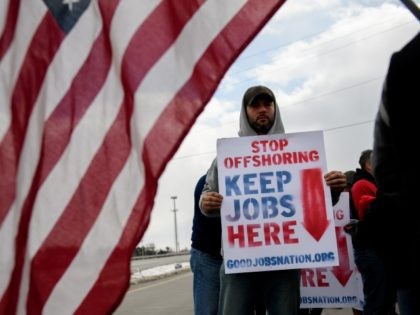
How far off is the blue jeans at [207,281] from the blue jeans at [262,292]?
2.86 feet

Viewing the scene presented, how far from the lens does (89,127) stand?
219 centimetres

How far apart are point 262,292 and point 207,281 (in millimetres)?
966

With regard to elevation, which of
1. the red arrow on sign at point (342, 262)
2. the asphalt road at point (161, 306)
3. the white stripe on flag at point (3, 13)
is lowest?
the asphalt road at point (161, 306)

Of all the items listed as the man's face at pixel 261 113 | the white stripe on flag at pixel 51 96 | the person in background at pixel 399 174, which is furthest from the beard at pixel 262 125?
the person in background at pixel 399 174

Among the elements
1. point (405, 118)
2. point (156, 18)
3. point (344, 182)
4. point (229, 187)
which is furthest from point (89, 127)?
point (344, 182)

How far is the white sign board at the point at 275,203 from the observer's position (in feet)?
11.6

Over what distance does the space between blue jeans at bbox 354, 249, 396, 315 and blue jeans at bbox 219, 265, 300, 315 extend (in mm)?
2603

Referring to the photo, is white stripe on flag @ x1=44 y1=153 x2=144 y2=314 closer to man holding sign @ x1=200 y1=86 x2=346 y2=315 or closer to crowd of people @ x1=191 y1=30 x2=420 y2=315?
crowd of people @ x1=191 y1=30 x2=420 y2=315

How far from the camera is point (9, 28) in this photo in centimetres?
221

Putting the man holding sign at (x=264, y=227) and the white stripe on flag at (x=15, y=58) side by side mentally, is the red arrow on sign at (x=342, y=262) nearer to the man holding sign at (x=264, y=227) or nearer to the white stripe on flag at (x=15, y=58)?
the man holding sign at (x=264, y=227)

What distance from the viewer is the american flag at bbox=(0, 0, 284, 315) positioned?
207 cm

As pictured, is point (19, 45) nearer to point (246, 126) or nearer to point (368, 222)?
point (368, 222)

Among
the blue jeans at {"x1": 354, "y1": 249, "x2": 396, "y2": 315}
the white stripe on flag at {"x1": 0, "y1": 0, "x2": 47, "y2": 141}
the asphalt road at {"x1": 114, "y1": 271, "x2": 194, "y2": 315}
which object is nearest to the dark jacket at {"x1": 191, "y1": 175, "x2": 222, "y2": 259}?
the blue jeans at {"x1": 354, "y1": 249, "x2": 396, "y2": 315}

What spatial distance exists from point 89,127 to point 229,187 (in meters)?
1.60
